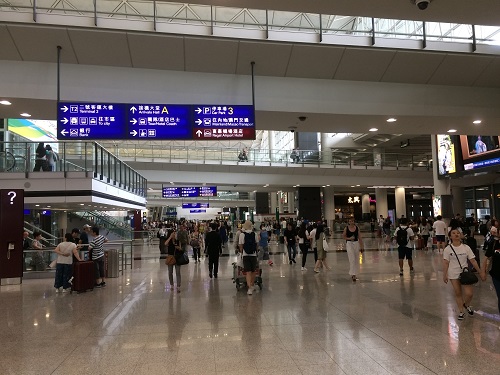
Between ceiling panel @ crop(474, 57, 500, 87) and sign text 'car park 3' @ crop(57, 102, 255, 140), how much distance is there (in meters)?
6.29

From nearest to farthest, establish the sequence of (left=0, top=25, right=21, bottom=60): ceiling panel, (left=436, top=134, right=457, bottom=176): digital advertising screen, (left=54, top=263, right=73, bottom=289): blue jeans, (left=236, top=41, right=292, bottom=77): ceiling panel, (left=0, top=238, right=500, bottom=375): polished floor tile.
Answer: (left=0, top=238, right=500, bottom=375): polished floor tile, (left=0, top=25, right=21, bottom=60): ceiling panel, (left=236, top=41, right=292, bottom=77): ceiling panel, (left=54, top=263, right=73, bottom=289): blue jeans, (left=436, top=134, right=457, bottom=176): digital advertising screen

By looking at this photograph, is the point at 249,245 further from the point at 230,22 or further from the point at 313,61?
the point at 230,22

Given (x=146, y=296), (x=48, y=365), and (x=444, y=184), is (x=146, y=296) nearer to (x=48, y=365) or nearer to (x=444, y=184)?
(x=48, y=365)

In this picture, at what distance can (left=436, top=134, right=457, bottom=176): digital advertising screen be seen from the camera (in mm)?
26163

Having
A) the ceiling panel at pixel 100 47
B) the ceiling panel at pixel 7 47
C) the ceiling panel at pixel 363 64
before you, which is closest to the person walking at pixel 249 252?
the ceiling panel at pixel 363 64

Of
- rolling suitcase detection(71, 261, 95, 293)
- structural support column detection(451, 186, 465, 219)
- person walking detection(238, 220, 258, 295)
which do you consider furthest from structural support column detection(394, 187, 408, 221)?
rolling suitcase detection(71, 261, 95, 293)

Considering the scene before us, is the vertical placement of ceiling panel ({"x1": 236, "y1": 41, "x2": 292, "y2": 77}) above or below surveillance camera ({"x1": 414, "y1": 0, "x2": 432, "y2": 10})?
above

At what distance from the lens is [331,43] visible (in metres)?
9.53

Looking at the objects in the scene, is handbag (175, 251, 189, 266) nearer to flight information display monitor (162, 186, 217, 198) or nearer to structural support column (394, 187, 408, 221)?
flight information display monitor (162, 186, 217, 198)

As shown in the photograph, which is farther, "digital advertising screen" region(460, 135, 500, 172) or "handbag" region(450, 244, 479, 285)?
"digital advertising screen" region(460, 135, 500, 172)

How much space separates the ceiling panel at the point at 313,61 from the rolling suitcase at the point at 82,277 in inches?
285

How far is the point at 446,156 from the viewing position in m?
27.0

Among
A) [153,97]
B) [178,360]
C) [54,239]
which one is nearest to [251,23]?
[153,97]

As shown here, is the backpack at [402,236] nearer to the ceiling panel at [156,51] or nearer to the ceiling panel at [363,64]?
the ceiling panel at [363,64]
